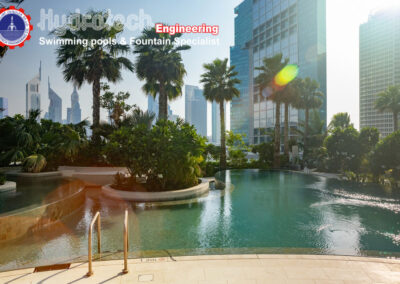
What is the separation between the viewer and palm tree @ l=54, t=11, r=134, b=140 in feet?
61.3

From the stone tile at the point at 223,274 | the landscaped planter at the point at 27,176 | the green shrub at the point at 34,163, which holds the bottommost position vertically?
the stone tile at the point at 223,274

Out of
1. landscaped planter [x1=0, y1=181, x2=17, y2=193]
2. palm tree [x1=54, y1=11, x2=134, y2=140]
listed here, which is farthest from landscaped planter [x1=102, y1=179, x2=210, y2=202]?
palm tree [x1=54, y1=11, x2=134, y2=140]

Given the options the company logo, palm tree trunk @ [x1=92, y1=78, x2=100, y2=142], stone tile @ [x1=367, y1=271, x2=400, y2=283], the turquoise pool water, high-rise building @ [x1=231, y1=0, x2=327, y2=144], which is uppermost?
high-rise building @ [x1=231, y1=0, x2=327, y2=144]

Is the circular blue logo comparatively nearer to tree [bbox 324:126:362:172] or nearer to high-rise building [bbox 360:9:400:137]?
tree [bbox 324:126:362:172]

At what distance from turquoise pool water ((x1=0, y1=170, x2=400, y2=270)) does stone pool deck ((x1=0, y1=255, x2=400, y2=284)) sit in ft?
2.46

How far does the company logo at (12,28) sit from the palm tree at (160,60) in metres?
9.88

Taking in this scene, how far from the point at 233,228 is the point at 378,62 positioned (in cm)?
16421

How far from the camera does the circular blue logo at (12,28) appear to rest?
10938 mm

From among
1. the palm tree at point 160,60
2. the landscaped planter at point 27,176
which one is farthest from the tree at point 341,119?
the landscaped planter at point 27,176

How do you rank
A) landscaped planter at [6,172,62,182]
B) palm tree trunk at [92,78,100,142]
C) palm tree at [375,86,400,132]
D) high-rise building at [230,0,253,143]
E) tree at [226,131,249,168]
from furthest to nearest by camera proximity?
1. high-rise building at [230,0,253,143]
2. palm tree at [375,86,400,132]
3. tree at [226,131,249,168]
4. palm tree trunk at [92,78,100,142]
5. landscaped planter at [6,172,62,182]

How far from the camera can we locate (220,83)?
22.6m

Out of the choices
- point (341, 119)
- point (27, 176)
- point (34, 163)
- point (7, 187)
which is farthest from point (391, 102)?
point (7, 187)

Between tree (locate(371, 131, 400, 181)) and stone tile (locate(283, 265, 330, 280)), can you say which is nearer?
stone tile (locate(283, 265, 330, 280))

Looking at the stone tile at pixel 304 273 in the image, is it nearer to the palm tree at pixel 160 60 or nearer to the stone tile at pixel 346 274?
the stone tile at pixel 346 274
